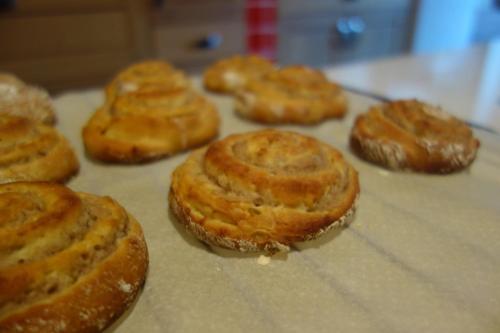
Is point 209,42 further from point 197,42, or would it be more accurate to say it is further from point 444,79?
point 444,79

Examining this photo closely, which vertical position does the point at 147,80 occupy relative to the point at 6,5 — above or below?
below

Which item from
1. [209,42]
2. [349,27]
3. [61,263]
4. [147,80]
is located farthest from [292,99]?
[349,27]

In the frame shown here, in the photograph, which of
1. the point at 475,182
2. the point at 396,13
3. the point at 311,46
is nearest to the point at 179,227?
the point at 475,182

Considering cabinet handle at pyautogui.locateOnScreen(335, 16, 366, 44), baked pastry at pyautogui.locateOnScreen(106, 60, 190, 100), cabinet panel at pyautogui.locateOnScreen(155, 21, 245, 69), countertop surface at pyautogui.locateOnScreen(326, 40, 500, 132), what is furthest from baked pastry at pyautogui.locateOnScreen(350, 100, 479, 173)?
cabinet handle at pyautogui.locateOnScreen(335, 16, 366, 44)

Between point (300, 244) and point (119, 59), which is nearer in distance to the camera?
point (300, 244)

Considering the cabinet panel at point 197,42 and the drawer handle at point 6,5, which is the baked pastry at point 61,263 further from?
the cabinet panel at point 197,42

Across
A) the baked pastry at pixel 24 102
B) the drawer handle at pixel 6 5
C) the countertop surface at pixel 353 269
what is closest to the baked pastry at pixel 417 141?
the countertop surface at pixel 353 269

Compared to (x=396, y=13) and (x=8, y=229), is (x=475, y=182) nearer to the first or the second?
(x=8, y=229)
